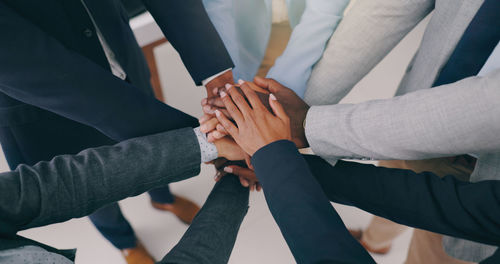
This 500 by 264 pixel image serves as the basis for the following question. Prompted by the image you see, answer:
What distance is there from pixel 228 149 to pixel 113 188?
31 centimetres

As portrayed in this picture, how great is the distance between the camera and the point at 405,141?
24.2 inches

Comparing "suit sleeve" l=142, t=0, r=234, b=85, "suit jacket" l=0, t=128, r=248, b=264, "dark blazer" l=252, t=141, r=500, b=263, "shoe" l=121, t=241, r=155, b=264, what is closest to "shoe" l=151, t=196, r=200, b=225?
"shoe" l=121, t=241, r=155, b=264

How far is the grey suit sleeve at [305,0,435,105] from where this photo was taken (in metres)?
0.77

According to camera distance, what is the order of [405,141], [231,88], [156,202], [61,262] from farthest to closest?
1. [156,202]
2. [231,88]
3. [405,141]
4. [61,262]

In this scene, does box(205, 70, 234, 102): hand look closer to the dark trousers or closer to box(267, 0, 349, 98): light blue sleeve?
box(267, 0, 349, 98): light blue sleeve

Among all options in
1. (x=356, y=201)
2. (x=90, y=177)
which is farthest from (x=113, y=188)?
(x=356, y=201)

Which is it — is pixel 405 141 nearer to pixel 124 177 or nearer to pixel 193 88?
pixel 124 177

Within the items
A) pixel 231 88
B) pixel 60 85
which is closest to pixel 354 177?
pixel 231 88

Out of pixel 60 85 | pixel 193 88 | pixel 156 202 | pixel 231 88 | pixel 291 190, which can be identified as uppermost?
pixel 60 85

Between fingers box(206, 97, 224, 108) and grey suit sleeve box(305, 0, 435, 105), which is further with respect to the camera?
fingers box(206, 97, 224, 108)

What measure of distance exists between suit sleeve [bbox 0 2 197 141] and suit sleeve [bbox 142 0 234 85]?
0.17 meters

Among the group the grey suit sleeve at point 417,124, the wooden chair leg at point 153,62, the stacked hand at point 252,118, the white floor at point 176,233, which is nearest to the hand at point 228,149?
the stacked hand at point 252,118

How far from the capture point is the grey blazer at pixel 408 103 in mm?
558

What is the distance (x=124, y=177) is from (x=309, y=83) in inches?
23.3
